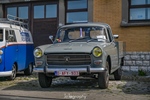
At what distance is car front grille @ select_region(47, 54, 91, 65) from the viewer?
827cm

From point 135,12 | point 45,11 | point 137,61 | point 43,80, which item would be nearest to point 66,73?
point 43,80

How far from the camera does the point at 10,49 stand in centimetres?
1088

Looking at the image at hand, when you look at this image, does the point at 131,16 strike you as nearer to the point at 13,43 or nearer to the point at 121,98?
the point at 13,43

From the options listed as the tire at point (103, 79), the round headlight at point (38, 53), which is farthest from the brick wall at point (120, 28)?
the round headlight at point (38, 53)

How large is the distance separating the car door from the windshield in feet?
6.74

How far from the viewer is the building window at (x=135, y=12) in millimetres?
15352

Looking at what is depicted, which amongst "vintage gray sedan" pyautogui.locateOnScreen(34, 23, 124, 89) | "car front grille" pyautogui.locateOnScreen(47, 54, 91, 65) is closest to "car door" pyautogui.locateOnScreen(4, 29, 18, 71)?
"vintage gray sedan" pyautogui.locateOnScreen(34, 23, 124, 89)

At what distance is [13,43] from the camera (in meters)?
11.2

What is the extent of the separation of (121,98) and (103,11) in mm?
9144

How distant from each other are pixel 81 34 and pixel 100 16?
6.58 m

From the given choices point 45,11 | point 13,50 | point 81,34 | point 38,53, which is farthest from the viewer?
point 45,11

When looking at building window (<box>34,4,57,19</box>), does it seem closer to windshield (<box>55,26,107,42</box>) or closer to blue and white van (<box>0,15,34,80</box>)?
blue and white van (<box>0,15,34,80</box>)

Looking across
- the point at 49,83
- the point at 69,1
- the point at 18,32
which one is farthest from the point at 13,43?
the point at 69,1

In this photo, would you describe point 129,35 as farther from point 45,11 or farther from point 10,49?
point 10,49
